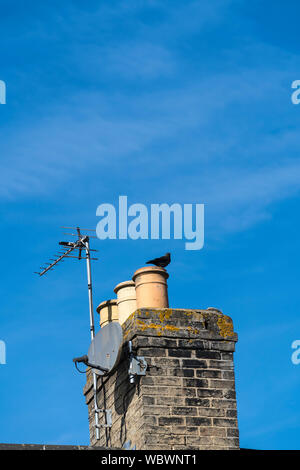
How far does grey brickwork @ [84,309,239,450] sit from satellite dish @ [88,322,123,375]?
0.19 metres

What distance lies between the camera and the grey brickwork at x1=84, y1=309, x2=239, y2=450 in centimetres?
1820

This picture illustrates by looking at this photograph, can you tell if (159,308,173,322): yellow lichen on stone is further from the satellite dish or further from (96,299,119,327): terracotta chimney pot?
(96,299,119,327): terracotta chimney pot

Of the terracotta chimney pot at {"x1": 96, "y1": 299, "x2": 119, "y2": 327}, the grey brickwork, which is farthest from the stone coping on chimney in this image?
the terracotta chimney pot at {"x1": 96, "y1": 299, "x2": 119, "y2": 327}

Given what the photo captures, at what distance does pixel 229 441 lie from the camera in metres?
18.4

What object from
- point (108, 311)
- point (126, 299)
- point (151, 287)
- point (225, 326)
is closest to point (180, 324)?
point (225, 326)

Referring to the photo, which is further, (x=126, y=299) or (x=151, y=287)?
(x=126, y=299)

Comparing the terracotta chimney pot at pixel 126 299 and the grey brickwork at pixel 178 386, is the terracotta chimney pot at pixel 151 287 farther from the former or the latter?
the grey brickwork at pixel 178 386

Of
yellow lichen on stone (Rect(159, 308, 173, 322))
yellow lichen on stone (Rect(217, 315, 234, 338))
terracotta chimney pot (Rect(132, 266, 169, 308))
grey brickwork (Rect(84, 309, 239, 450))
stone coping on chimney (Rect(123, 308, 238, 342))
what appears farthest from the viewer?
terracotta chimney pot (Rect(132, 266, 169, 308))

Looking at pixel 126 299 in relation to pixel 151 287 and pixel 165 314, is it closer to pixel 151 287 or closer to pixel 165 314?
pixel 151 287

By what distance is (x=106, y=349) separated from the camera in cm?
1930

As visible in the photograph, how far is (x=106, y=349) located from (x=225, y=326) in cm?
201
